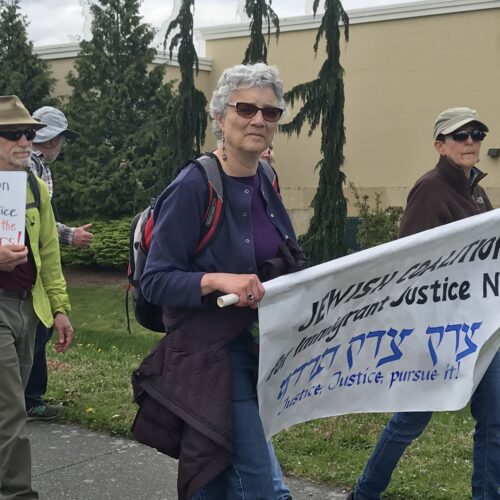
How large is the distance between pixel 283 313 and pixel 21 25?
18182mm

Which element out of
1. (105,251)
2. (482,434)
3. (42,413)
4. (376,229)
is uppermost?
(482,434)

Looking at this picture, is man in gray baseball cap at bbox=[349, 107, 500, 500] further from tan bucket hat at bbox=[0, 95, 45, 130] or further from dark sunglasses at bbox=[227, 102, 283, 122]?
tan bucket hat at bbox=[0, 95, 45, 130]

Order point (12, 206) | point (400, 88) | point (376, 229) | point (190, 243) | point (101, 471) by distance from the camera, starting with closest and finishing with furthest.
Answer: point (190, 243)
point (12, 206)
point (101, 471)
point (376, 229)
point (400, 88)

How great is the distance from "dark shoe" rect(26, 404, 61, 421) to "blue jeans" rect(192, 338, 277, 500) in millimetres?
3198

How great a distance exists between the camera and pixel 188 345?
296 cm

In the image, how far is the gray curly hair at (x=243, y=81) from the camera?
3.02 meters

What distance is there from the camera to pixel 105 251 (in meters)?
16.3

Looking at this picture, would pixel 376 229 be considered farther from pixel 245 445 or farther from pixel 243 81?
pixel 245 445

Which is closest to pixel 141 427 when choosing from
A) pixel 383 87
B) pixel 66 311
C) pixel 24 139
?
pixel 66 311

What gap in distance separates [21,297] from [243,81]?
1.83 meters

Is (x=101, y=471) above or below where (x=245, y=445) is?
below

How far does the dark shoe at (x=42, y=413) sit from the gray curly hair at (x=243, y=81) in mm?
3595

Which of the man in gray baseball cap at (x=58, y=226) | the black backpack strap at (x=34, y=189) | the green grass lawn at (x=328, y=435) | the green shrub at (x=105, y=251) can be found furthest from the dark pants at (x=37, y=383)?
the green shrub at (x=105, y=251)

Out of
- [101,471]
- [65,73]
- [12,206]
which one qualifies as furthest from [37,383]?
[65,73]
